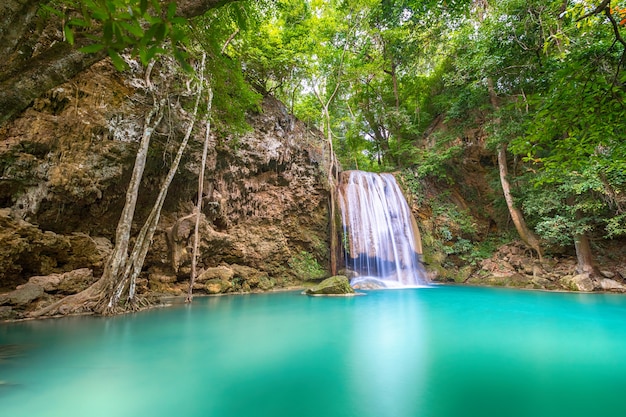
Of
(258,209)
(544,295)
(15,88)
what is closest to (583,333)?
(544,295)

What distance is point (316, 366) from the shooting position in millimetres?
3035

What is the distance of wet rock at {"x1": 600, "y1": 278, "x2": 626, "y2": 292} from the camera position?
30.2 feet

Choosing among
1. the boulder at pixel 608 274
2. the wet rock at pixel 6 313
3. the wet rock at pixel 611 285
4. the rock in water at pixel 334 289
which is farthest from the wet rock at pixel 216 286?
the boulder at pixel 608 274

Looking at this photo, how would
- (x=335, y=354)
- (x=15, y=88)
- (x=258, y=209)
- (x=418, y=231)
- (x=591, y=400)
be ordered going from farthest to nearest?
(x=418, y=231)
(x=258, y=209)
(x=335, y=354)
(x=591, y=400)
(x=15, y=88)

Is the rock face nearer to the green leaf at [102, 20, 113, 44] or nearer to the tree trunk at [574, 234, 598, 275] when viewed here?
the green leaf at [102, 20, 113, 44]

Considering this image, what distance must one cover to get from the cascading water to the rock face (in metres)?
1.09

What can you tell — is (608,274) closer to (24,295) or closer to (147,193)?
(147,193)

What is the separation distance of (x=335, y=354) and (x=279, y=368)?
0.76m

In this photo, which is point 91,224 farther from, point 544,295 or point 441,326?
point 544,295

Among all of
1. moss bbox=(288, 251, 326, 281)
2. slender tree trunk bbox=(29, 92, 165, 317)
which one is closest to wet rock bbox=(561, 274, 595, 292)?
moss bbox=(288, 251, 326, 281)

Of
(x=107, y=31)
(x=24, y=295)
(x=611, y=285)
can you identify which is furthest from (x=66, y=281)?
(x=611, y=285)

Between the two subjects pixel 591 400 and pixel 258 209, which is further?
pixel 258 209

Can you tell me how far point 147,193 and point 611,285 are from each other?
1403 centimetres

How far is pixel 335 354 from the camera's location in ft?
11.3
